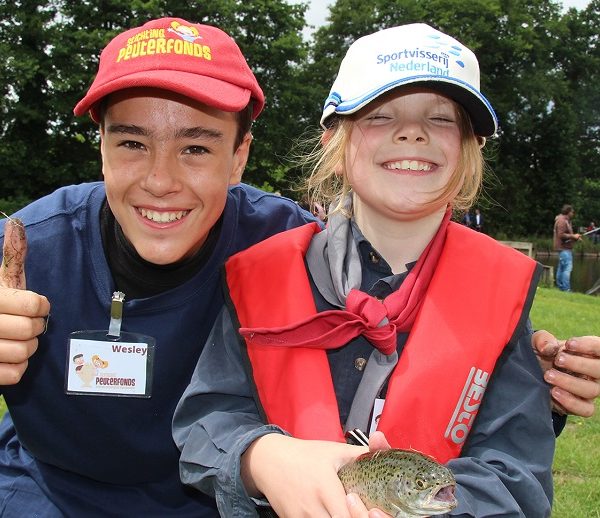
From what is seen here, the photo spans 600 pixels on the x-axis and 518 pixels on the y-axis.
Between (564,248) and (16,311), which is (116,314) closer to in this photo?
(16,311)

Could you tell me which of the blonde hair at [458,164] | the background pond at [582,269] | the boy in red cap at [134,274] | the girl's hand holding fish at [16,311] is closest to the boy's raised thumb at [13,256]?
the girl's hand holding fish at [16,311]

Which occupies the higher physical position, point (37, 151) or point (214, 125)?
point (37, 151)

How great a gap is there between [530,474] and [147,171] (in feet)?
6.11

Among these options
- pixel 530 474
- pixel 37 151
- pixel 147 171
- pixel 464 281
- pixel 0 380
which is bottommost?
pixel 530 474

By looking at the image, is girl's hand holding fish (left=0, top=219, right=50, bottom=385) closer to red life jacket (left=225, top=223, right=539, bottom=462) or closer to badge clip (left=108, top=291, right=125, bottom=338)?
badge clip (left=108, top=291, right=125, bottom=338)

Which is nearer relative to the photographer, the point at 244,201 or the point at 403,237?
the point at 403,237

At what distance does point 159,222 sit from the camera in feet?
10.0

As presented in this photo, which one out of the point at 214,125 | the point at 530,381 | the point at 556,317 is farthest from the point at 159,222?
the point at 556,317

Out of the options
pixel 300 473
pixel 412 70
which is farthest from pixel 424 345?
pixel 412 70

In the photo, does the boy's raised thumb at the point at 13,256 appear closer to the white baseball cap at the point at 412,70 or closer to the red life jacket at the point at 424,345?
the red life jacket at the point at 424,345

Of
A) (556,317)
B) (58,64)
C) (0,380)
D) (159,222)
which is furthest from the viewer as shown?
(58,64)

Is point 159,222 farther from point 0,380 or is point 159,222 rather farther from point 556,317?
point 556,317

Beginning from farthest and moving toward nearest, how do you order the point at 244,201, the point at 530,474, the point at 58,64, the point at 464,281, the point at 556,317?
the point at 58,64, the point at 556,317, the point at 244,201, the point at 464,281, the point at 530,474

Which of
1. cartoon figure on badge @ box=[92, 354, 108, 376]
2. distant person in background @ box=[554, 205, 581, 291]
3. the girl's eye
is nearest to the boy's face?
cartoon figure on badge @ box=[92, 354, 108, 376]
